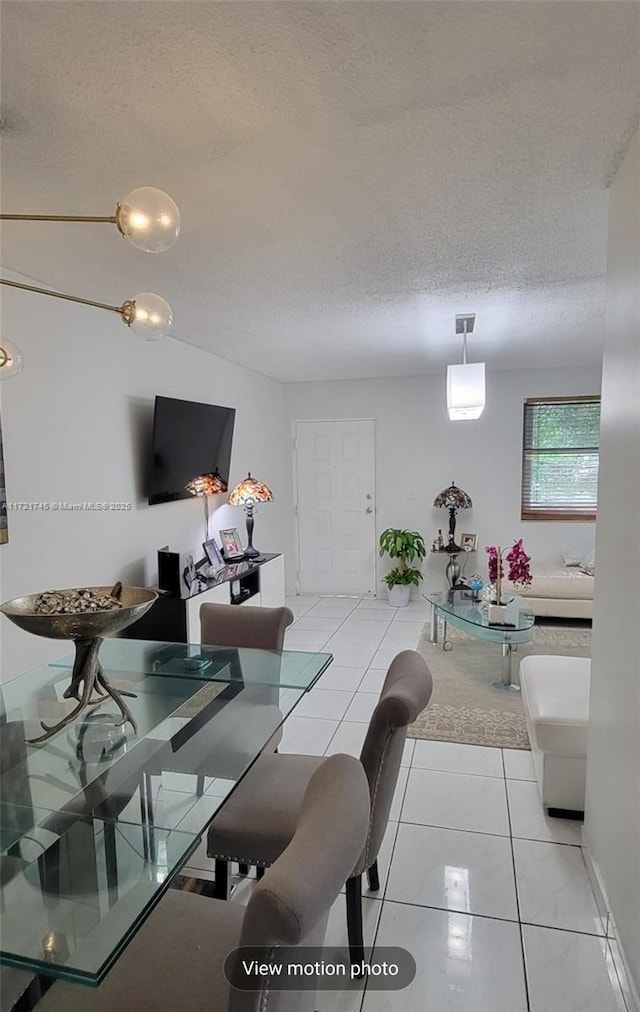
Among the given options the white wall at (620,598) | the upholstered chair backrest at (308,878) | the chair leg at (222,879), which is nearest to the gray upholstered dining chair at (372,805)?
the chair leg at (222,879)

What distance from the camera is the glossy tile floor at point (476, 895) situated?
1.58 meters

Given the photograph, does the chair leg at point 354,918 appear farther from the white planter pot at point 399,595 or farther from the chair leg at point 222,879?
the white planter pot at point 399,595

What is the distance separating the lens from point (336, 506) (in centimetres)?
634

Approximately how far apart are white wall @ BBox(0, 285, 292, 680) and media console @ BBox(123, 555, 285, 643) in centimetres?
29

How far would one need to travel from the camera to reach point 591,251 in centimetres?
243

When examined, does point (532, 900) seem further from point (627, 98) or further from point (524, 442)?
point (524, 442)

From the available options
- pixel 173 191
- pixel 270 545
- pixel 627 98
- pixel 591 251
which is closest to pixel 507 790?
pixel 591 251

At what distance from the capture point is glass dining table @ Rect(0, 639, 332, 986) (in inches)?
39.5

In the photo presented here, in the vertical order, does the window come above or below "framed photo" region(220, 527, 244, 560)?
above

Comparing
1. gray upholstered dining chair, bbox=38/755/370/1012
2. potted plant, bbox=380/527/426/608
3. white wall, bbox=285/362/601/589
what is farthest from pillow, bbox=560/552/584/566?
→ gray upholstered dining chair, bbox=38/755/370/1012

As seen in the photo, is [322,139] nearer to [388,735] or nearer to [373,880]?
[388,735]

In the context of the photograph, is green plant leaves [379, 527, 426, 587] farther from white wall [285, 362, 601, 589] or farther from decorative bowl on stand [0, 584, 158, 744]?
decorative bowl on stand [0, 584, 158, 744]

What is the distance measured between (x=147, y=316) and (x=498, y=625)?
10.0 ft

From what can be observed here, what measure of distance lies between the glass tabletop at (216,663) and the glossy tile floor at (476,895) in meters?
0.74
